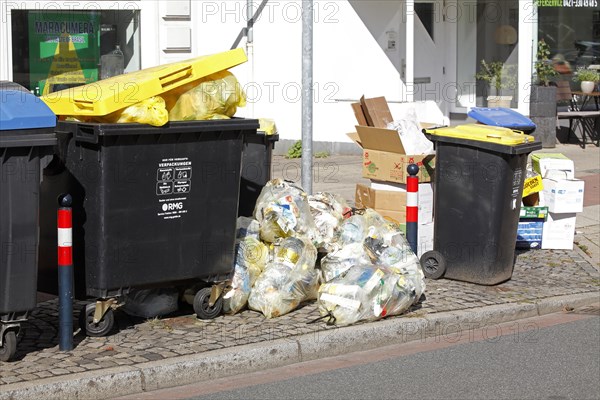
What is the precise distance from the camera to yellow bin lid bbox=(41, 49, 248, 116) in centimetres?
639

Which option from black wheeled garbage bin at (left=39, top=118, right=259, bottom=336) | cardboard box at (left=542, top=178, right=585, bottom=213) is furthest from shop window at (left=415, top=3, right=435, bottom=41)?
black wheeled garbage bin at (left=39, top=118, right=259, bottom=336)

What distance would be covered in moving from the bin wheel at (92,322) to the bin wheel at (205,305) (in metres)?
0.65

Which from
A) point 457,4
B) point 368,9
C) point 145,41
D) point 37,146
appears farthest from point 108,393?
point 457,4

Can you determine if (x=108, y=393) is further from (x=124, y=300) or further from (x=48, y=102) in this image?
(x=48, y=102)

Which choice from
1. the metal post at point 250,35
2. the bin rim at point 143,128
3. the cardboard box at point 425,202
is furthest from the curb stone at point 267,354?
the metal post at point 250,35

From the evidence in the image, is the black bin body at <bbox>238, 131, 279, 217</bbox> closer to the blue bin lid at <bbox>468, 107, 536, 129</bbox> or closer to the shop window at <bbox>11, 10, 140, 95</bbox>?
the blue bin lid at <bbox>468, 107, 536, 129</bbox>

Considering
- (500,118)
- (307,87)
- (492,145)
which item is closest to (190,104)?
(307,87)

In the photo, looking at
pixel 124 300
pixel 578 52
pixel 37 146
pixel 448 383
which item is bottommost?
pixel 448 383

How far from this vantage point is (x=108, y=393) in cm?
586

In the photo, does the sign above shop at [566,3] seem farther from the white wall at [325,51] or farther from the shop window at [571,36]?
the white wall at [325,51]

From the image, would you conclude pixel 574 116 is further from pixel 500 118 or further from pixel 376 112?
pixel 376 112

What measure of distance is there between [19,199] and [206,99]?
154 centimetres

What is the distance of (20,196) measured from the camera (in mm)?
6000

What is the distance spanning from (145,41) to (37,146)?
9.04m
